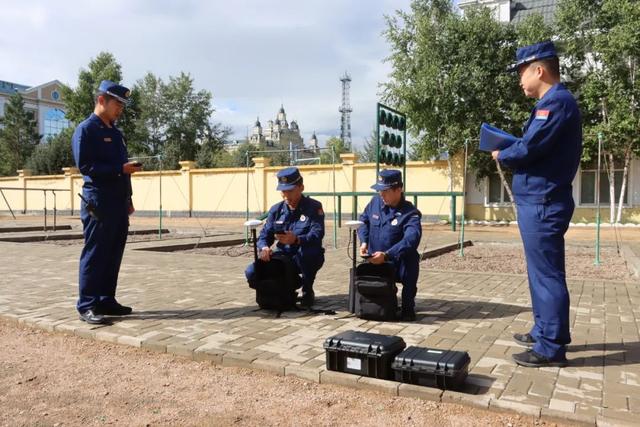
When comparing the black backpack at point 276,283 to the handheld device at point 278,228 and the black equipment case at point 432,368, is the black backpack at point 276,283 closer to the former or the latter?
the handheld device at point 278,228

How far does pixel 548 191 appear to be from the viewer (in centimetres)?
326

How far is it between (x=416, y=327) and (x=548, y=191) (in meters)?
1.68

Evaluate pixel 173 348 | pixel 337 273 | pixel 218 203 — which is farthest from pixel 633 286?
pixel 218 203

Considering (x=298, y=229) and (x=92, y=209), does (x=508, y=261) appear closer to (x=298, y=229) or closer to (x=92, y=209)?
(x=298, y=229)

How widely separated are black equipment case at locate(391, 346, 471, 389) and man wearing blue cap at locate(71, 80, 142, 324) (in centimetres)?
279

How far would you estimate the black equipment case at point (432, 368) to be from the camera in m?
2.90

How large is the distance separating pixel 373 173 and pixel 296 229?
752 inches

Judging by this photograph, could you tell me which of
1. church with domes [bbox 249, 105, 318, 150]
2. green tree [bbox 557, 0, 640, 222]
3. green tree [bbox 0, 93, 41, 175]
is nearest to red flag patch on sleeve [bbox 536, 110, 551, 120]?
green tree [bbox 557, 0, 640, 222]

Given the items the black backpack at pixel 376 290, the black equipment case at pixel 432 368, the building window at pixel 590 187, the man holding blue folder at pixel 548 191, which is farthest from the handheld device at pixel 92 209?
the building window at pixel 590 187

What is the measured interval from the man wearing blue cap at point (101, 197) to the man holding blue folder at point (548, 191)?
3176mm

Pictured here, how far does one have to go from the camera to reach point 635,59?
62.1 ft

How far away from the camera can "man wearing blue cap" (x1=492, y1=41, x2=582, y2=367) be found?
323cm

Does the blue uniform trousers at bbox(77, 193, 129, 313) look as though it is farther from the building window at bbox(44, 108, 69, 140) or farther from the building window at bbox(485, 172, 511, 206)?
the building window at bbox(44, 108, 69, 140)

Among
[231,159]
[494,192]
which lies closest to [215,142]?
[231,159]
